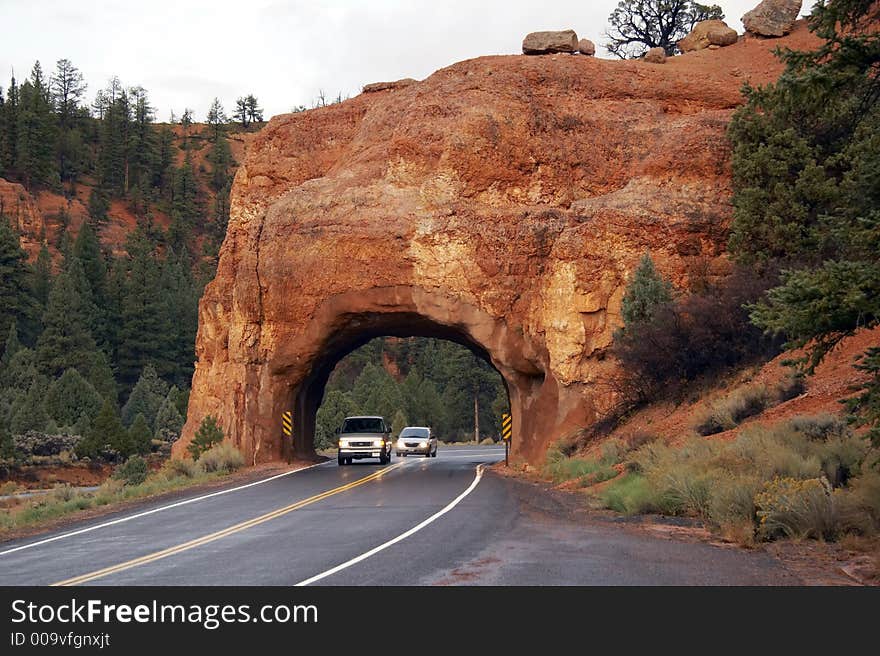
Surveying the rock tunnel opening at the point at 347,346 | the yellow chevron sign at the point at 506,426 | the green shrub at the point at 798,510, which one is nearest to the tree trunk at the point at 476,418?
the rock tunnel opening at the point at 347,346

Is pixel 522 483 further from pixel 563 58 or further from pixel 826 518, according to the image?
pixel 563 58

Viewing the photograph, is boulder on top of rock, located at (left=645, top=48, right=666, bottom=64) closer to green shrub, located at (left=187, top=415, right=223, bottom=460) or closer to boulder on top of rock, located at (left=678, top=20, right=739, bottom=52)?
boulder on top of rock, located at (left=678, top=20, right=739, bottom=52)

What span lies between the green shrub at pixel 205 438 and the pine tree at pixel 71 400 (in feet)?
113

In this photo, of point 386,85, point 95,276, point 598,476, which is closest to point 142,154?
point 95,276

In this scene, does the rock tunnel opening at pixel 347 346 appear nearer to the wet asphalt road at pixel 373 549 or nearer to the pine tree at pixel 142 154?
the wet asphalt road at pixel 373 549

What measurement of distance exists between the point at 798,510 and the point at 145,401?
75018 mm

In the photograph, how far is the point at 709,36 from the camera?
159ft

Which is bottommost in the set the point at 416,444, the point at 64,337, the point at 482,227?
the point at 416,444

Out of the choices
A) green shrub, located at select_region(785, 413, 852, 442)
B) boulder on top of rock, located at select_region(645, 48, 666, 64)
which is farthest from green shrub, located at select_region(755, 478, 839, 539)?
boulder on top of rock, located at select_region(645, 48, 666, 64)

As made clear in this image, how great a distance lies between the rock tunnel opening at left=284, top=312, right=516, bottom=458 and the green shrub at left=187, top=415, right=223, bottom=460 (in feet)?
9.35

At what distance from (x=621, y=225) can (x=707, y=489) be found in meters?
19.8

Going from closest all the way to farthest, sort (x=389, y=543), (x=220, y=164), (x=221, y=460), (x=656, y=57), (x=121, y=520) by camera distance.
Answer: (x=389, y=543), (x=121, y=520), (x=221, y=460), (x=656, y=57), (x=220, y=164)

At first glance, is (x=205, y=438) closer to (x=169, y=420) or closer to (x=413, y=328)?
(x=413, y=328)

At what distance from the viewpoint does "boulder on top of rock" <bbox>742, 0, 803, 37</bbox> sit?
154 ft
